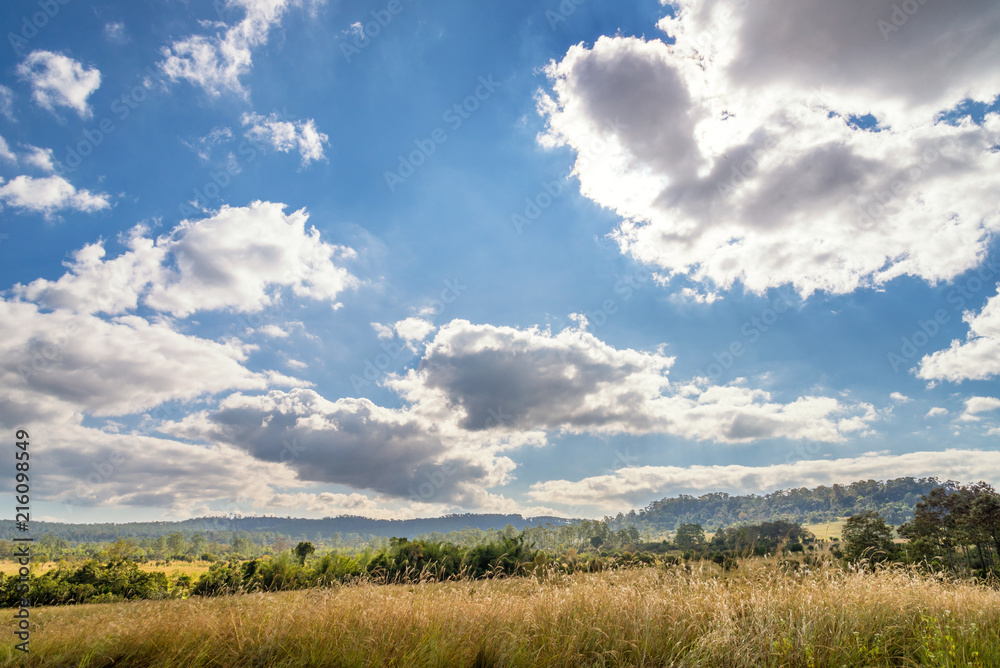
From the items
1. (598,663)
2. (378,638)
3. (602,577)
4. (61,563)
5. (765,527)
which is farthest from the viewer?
(765,527)

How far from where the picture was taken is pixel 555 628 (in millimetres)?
8391

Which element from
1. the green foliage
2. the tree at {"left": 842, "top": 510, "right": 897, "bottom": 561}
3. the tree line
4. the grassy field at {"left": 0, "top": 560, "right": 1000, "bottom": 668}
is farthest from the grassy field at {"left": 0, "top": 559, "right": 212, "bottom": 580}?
the tree line

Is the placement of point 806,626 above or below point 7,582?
above

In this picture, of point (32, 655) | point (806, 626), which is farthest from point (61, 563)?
point (806, 626)

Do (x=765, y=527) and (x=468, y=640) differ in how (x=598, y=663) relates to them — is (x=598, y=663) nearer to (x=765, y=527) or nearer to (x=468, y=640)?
(x=468, y=640)

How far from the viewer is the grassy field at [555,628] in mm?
7496

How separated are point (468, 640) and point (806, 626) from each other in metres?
5.55

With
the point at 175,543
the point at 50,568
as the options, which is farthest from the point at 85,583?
the point at 175,543

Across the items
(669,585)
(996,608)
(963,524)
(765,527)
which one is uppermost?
(669,585)

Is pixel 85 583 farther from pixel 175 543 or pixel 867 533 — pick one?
pixel 175 543

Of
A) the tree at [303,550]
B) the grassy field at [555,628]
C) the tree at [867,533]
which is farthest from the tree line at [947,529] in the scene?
the tree at [303,550]

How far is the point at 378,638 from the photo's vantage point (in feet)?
25.9

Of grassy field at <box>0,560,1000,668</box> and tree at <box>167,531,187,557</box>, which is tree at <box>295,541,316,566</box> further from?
tree at <box>167,531,187,557</box>

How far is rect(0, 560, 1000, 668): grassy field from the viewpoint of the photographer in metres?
7.50
